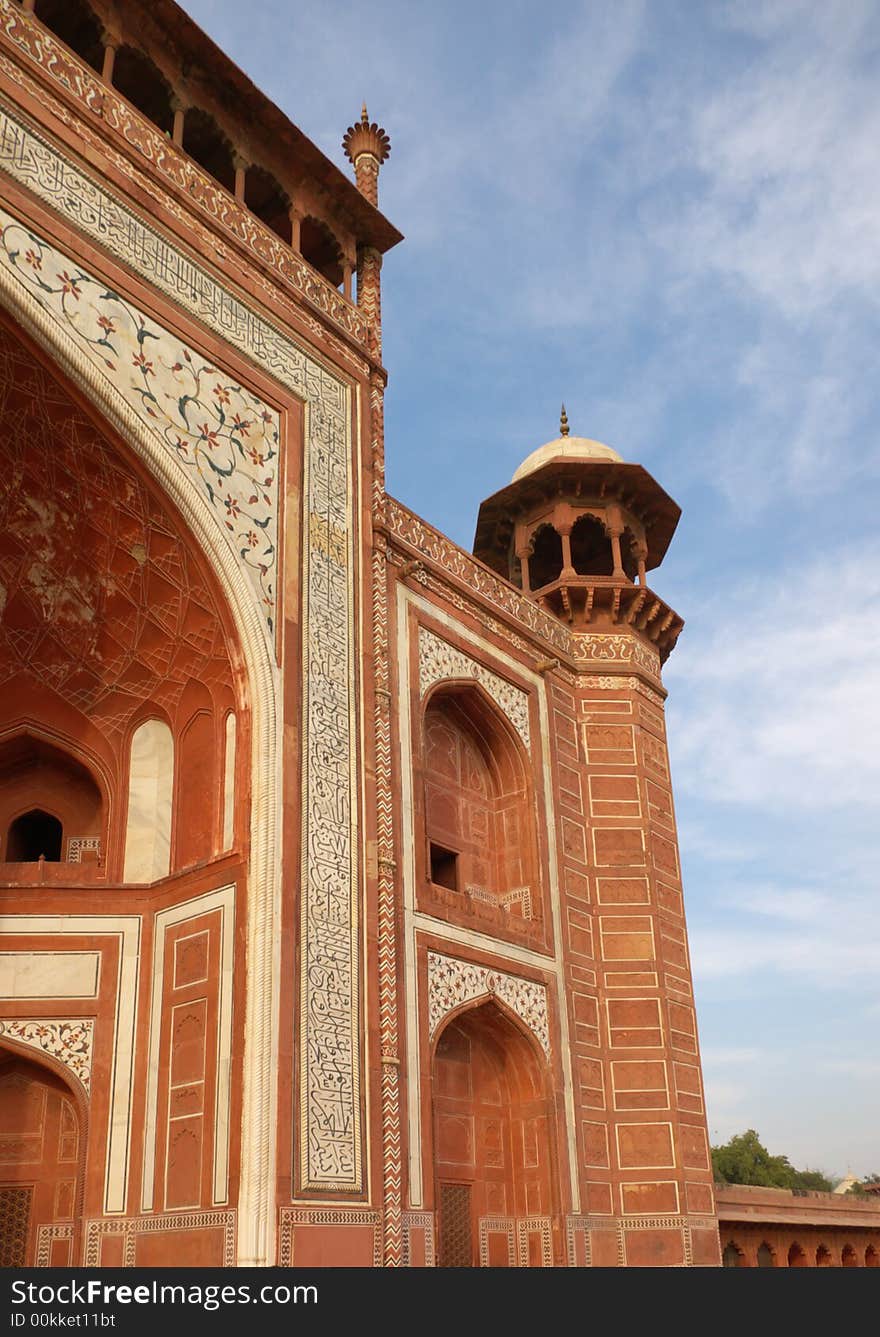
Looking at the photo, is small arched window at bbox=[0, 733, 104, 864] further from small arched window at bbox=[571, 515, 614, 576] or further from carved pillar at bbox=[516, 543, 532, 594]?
small arched window at bbox=[571, 515, 614, 576]

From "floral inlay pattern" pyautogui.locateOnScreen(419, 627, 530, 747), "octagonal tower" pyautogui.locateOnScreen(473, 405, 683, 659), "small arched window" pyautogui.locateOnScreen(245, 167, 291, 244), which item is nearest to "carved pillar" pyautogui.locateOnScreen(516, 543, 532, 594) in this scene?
"octagonal tower" pyautogui.locateOnScreen(473, 405, 683, 659)

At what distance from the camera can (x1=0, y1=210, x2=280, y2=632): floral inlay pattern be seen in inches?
315

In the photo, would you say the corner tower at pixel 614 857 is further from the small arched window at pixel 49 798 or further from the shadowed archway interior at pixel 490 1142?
the small arched window at pixel 49 798

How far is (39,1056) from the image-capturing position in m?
8.13

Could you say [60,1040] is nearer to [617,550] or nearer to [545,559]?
[617,550]

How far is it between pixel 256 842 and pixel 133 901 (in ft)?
3.97

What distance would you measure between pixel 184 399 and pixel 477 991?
5.06 m

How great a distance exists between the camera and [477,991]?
1007cm

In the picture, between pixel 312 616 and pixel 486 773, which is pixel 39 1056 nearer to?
pixel 312 616

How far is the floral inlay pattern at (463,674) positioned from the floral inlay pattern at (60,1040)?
13.0 feet

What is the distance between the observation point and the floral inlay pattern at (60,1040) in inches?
320

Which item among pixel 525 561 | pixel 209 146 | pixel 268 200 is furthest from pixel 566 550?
pixel 209 146
